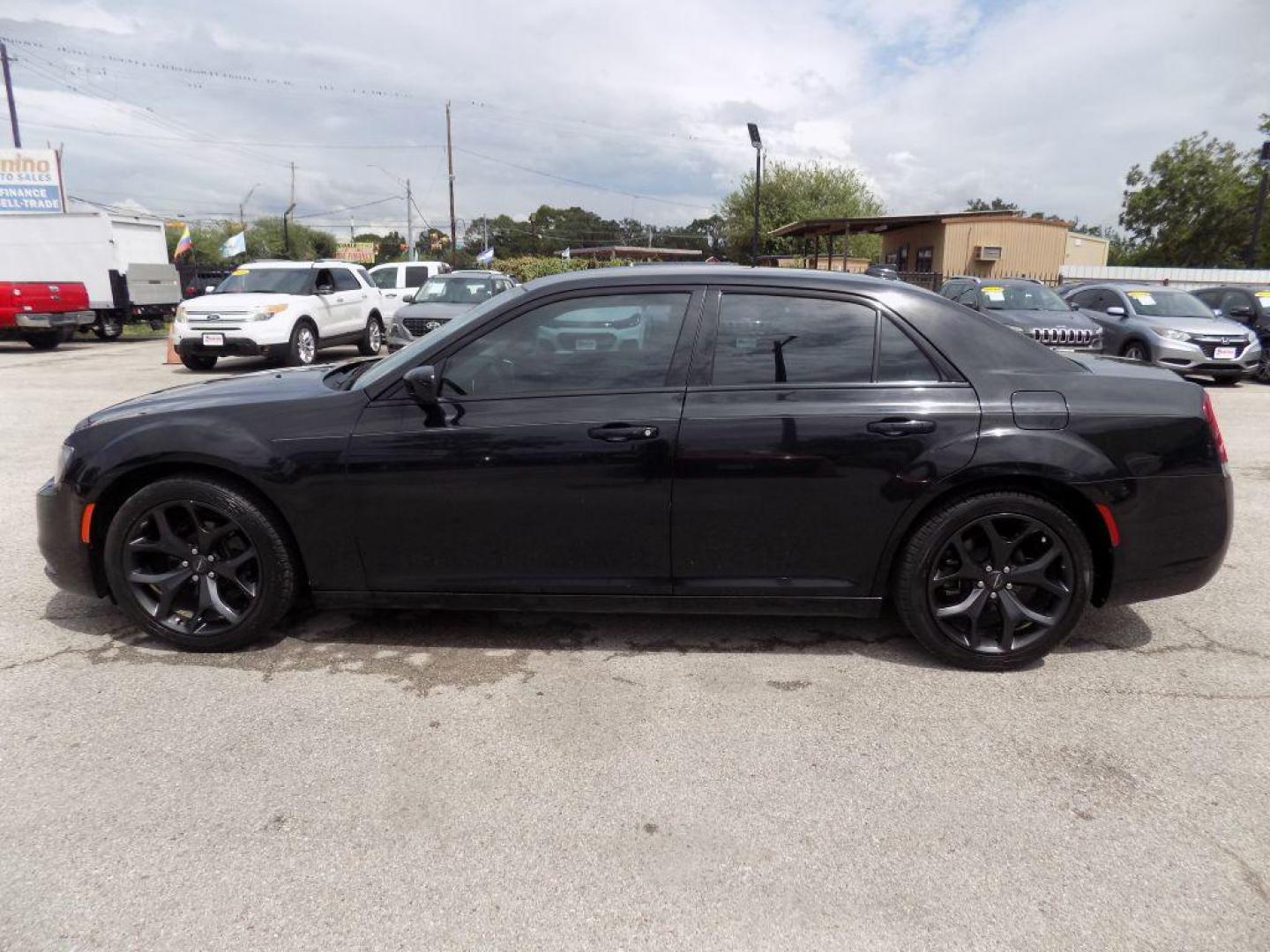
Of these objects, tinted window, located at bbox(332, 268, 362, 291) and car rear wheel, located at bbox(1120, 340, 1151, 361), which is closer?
car rear wheel, located at bbox(1120, 340, 1151, 361)

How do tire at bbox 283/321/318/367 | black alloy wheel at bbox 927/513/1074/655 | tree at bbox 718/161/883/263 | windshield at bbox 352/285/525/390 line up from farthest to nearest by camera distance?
tree at bbox 718/161/883/263
tire at bbox 283/321/318/367
windshield at bbox 352/285/525/390
black alloy wheel at bbox 927/513/1074/655

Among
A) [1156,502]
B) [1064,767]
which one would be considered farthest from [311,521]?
[1156,502]

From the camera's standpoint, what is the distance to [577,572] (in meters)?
3.38

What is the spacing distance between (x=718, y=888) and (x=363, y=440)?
2.12 metres

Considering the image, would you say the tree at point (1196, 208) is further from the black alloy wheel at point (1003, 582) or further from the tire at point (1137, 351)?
the black alloy wheel at point (1003, 582)

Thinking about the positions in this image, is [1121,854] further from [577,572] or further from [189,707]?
[189,707]

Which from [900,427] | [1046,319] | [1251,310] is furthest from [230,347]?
[1251,310]

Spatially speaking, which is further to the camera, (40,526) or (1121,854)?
(40,526)

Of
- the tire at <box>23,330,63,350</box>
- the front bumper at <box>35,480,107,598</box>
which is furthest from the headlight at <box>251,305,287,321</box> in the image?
the front bumper at <box>35,480,107,598</box>

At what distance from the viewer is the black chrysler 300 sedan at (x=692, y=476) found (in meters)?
3.24

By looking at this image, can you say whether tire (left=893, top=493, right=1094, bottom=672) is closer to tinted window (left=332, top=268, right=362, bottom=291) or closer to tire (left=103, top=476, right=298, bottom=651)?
tire (left=103, top=476, right=298, bottom=651)

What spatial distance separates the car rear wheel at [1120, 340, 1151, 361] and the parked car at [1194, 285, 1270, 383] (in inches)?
62.2

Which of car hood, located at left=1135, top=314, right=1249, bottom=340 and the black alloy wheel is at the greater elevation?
car hood, located at left=1135, top=314, right=1249, bottom=340

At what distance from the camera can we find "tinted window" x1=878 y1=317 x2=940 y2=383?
10.9ft
